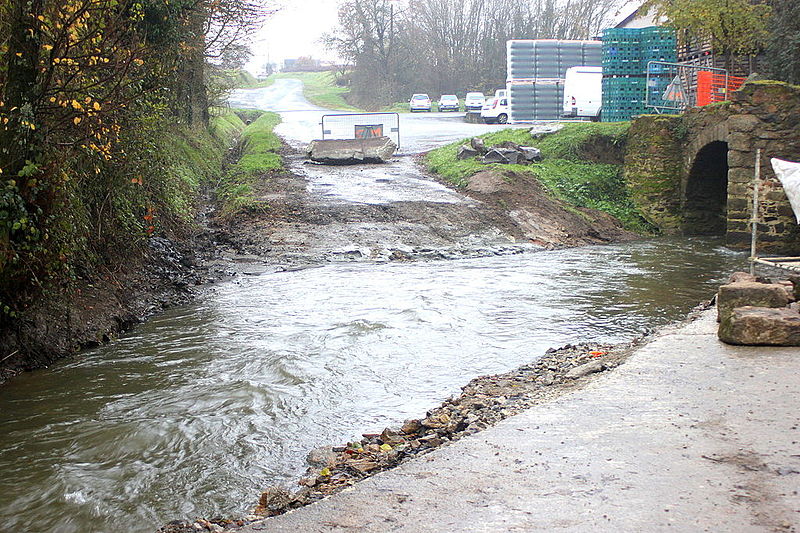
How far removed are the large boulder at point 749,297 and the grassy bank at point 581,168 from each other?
13.0 metres

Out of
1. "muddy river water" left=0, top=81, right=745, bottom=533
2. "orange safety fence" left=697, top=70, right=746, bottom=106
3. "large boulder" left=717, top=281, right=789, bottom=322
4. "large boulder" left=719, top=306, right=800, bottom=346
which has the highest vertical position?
"orange safety fence" left=697, top=70, right=746, bottom=106

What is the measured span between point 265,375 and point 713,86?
67.8ft

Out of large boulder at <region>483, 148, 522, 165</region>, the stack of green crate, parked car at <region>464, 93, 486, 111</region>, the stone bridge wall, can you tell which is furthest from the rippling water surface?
parked car at <region>464, 93, 486, 111</region>

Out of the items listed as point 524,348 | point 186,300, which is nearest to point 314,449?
point 524,348

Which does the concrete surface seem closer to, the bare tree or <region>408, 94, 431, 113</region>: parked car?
<region>408, 94, 431, 113</region>: parked car

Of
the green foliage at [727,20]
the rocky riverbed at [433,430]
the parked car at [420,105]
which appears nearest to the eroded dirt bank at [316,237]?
the rocky riverbed at [433,430]

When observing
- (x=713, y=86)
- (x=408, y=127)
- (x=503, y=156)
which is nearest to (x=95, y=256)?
(x=503, y=156)

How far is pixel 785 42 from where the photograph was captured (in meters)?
22.5

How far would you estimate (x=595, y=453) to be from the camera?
520 cm

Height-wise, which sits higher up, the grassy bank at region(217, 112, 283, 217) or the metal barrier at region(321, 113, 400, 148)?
the metal barrier at region(321, 113, 400, 148)

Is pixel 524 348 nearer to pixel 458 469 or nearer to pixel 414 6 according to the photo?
pixel 458 469

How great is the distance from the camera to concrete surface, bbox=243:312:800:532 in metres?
4.27

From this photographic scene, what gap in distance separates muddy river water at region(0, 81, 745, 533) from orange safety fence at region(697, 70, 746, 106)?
1077 cm

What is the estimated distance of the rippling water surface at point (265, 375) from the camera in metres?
5.89
